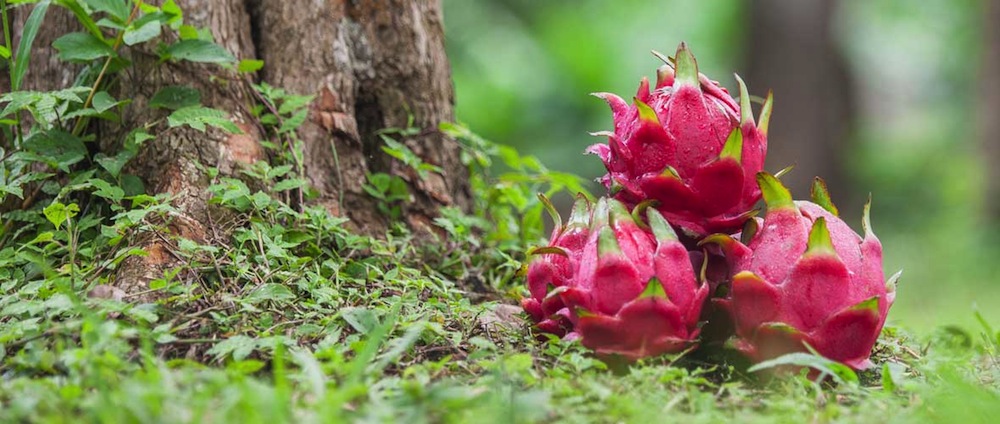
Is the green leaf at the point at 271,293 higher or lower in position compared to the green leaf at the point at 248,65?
lower

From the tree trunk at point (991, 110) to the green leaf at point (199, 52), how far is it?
5900mm

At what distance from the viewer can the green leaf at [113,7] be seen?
1959 mm

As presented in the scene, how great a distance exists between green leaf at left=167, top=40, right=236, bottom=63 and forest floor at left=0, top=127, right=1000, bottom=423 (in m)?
0.30

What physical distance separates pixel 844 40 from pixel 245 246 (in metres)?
9.41

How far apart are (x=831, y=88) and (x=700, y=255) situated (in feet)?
22.1

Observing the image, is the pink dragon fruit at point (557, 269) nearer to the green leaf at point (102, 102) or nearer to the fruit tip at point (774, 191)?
the fruit tip at point (774, 191)

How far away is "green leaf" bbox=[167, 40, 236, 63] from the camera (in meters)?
2.02

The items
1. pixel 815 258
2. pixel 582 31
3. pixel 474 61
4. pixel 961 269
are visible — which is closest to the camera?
pixel 815 258

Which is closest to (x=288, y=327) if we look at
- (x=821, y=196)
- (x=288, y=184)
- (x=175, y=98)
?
(x=288, y=184)

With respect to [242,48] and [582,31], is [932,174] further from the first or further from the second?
[242,48]

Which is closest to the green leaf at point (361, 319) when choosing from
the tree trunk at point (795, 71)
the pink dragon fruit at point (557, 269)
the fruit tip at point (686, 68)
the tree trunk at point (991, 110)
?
the pink dragon fruit at point (557, 269)

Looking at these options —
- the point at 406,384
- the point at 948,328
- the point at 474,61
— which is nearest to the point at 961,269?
the point at 948,328

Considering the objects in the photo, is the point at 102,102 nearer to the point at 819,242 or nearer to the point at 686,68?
the point at 686,68

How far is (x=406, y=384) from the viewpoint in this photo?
50.8 inches
